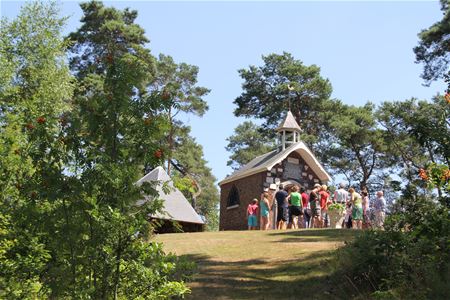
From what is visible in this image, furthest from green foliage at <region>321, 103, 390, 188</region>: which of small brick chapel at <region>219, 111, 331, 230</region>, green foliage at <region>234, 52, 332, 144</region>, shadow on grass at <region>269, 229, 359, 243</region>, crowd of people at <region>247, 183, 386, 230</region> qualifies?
shadow on grass at <region>269, 229, 359, 243</region>

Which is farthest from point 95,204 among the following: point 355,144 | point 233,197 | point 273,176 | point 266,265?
point 355,144

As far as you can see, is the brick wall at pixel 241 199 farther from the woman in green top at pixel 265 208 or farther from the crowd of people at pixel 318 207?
the woman in green top at pixel 265 208

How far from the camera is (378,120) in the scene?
124 feet

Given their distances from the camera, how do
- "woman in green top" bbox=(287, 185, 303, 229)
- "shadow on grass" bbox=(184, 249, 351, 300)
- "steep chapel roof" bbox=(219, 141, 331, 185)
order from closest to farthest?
1. "shadow on grass" bbox=(184, 249, 351, 300)
2. "woman in green top" bbox=(287, 185, 303, 229)
3. "steep chapel roof" bbox=(219, 141, 331, 185)

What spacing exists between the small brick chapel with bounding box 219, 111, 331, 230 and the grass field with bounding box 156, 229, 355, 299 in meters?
9.71

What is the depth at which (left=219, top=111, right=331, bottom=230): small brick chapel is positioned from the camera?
84.7ft

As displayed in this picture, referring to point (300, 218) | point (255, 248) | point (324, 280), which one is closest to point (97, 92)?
point (324, 280)

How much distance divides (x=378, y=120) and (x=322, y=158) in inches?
195

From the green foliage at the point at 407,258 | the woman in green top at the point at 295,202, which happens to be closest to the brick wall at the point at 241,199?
the woman in green top at the point at 295,202

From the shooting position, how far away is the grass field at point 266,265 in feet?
30.4

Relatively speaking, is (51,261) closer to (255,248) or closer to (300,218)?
(255,248)

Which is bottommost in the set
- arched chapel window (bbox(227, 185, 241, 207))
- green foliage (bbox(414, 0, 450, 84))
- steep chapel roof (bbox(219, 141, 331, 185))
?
arched chapel window (bbox(227, 185, 241, 207))

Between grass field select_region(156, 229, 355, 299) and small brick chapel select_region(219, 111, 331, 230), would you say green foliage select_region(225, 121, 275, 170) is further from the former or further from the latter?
grass field select_region(156, 229, 355, 299)

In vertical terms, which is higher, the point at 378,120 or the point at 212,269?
the point at 378,120
